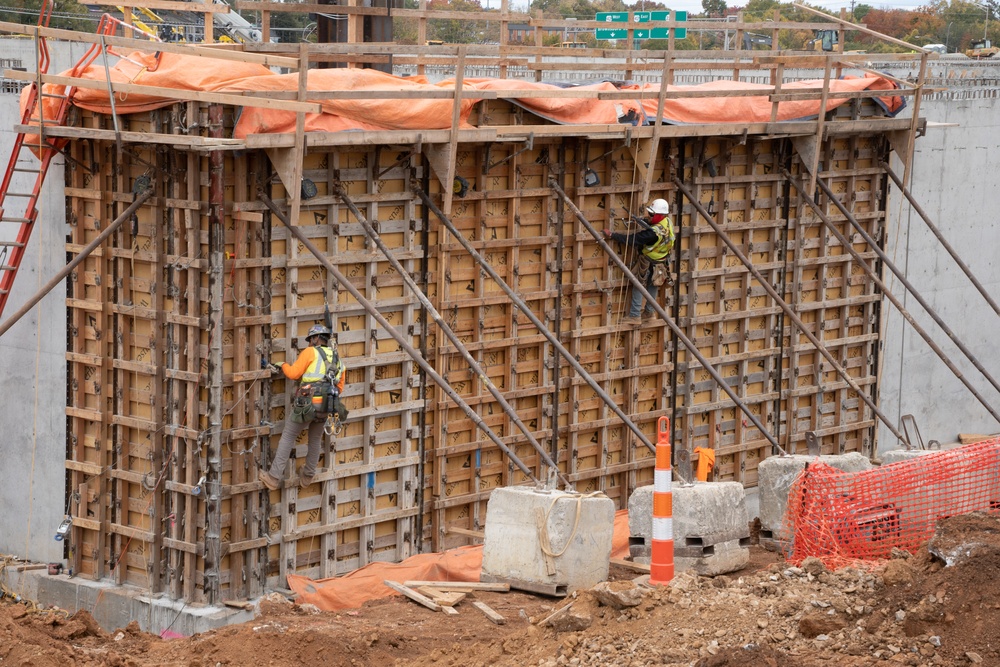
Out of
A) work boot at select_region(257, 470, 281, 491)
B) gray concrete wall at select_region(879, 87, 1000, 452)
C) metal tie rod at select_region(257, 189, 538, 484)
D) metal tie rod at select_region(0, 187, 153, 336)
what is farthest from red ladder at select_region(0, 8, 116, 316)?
gray concrete wall at select_region(879, 87, 1000, 452)

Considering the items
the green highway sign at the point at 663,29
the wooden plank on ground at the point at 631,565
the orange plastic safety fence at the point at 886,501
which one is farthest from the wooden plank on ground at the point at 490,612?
the green highway sign at the point at 663,29

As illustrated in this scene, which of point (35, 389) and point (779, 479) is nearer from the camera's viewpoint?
point (35, 389)

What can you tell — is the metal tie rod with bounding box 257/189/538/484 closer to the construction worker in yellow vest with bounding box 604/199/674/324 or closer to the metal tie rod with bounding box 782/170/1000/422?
the construction worker in yellow vest with bounding box 604/199/674/324

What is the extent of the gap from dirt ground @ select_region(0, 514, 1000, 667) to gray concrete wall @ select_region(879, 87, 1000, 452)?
984 centimetres

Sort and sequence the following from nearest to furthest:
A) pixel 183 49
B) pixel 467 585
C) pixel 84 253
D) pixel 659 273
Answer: pixel 183 49, pixel 84 253, pixel 467 585, pixel 659 273

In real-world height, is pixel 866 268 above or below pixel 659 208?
below

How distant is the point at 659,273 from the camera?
16312mm

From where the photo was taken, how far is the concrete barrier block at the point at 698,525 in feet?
44.7

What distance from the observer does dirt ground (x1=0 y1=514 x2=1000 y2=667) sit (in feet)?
28.3

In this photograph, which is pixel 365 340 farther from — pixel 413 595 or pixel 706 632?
pixel 706 632

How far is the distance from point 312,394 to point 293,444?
1.89 ft

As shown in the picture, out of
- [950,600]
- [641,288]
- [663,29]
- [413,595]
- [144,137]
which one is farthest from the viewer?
[663,29]

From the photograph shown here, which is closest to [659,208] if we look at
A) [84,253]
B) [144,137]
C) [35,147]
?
[144,137]

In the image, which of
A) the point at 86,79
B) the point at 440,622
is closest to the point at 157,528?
the point at 440,622
